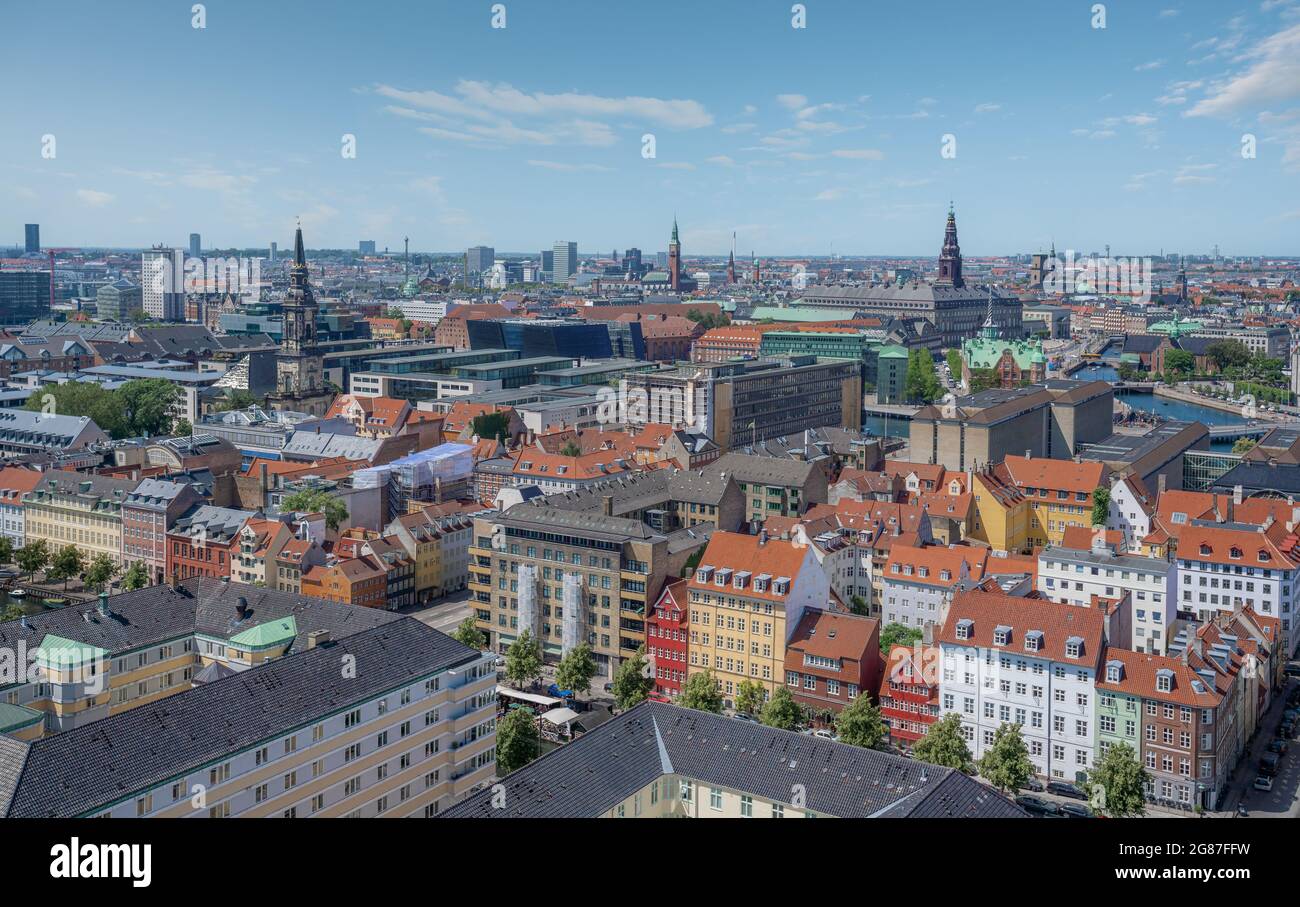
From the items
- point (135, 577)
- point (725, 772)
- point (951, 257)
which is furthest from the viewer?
point (951, 257)

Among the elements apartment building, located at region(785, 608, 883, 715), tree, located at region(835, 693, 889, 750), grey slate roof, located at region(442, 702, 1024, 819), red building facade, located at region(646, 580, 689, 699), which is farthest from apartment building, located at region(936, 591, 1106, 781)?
grey slate roof, located at region(442, 702, 1024, 819)

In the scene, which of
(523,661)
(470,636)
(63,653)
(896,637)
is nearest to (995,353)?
(896,637)

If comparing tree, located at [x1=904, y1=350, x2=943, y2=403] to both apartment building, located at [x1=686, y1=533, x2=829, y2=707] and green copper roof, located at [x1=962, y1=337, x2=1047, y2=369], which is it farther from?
apartment building, located at [x1=686, y1=533, x2=829, y2=707]

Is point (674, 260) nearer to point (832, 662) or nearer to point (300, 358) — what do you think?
point (300, 358)

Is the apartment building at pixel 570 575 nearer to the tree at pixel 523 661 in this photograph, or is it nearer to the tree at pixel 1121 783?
the tree at pixel 523 661
